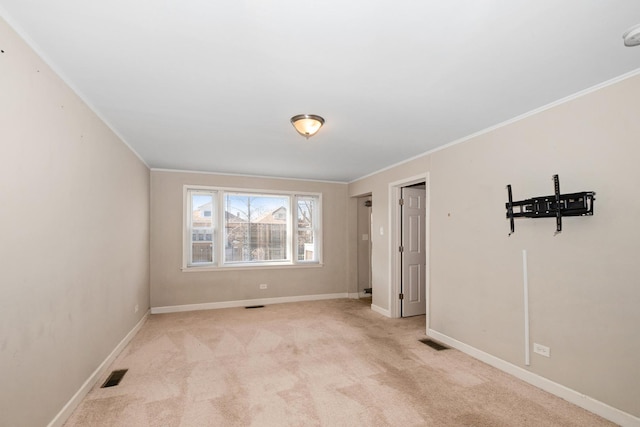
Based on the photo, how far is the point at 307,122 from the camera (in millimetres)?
2873

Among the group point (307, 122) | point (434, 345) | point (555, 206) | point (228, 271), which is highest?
point (307, 122)

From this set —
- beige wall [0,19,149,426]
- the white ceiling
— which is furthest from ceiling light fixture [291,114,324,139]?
beige wall [0,19,149,426]

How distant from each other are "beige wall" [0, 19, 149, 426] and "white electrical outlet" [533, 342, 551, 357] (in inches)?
149

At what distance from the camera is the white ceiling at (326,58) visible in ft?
5.12

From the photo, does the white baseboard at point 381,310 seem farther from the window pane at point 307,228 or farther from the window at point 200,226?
the window at point 200,226

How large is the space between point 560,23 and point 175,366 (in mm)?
4108

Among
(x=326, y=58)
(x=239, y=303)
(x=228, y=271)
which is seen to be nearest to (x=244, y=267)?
(x=228, y=271)

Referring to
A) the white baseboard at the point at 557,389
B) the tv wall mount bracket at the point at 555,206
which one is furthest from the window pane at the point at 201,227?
the tv wall mount bracket at the point at 555,206

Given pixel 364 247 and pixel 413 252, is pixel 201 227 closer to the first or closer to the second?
pixel 364 247

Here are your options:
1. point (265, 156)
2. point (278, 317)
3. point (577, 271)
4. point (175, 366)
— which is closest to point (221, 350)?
point (175, 366)

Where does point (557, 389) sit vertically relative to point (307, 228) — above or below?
below

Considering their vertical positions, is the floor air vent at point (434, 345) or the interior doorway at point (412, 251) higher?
the interior doorway at point (412, 251)

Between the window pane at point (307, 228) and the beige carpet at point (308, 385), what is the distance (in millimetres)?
2168

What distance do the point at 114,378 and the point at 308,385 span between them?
1.84m
